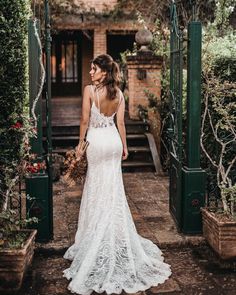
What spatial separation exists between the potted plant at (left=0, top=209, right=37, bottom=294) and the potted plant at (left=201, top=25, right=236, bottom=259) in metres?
2.06

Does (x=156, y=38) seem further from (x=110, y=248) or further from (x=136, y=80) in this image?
(x=110, y=248)

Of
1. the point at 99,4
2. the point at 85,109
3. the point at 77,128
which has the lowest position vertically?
the point at 77,128

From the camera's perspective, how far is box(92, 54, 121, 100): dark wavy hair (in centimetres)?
482

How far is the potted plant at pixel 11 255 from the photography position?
4.35 metres

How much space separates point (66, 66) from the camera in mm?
20938

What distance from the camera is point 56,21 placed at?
1630 centimetres

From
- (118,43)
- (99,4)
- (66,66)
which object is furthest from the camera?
(66,66)

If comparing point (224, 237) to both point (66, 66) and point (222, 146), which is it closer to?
point (222, 146)

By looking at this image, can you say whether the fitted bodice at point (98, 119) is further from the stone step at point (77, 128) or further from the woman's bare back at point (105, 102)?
the stone step at point (77, 128)

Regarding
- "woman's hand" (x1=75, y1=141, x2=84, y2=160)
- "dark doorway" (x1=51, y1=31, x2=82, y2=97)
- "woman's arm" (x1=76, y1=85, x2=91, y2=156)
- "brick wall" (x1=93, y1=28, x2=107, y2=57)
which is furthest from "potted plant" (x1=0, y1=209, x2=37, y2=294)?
"dark doorway" (x1=51, y1=31, x2=82, y2=97)

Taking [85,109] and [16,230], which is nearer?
[16,230]

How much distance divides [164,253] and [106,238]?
104 cm

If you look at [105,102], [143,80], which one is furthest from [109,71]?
[143,80]

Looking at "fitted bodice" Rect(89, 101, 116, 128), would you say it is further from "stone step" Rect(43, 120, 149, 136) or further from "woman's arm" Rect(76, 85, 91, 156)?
"stone step" Rect(43, 120, 149, 136)
